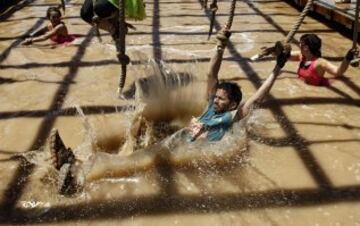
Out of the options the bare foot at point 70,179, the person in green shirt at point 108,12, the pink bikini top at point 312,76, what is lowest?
the pink bikini top at point 312,76

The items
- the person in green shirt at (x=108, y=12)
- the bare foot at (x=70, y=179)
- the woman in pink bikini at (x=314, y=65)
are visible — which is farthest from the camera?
the woman in pink bikini at (x=314, y=65)

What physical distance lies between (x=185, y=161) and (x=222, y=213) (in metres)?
0.83

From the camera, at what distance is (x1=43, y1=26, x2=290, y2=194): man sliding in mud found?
11.9 ft

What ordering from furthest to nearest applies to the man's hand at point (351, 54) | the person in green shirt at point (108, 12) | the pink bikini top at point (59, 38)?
the pink bikini top at point (59, 38) < the man's hand at point (351, 54) < the person in green shirt at point (108, 12)

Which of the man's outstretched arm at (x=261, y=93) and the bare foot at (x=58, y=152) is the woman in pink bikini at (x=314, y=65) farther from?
the bare foot at (x=58, y=152)

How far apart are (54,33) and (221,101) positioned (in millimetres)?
4649

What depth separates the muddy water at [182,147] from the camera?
338cm

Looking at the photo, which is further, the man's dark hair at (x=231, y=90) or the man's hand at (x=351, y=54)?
the man's hand at (x=351, y=54)

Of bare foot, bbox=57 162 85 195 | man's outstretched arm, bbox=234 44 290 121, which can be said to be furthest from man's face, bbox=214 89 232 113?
bare foot, bbox=57 162 85 195

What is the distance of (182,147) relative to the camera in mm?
4176

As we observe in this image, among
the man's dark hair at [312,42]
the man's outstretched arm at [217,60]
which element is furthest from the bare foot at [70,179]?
the man's dark hair at [312,42]

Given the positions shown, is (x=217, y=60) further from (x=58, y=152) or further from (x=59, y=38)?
(x=59, y=38)

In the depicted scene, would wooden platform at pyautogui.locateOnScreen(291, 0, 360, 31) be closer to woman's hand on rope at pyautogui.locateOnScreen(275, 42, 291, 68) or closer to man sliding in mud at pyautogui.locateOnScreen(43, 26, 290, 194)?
man sliding in mud at pyautogui.locateOnScreen(43, 26, 290, 194)

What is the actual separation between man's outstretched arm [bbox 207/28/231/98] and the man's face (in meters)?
0.20
